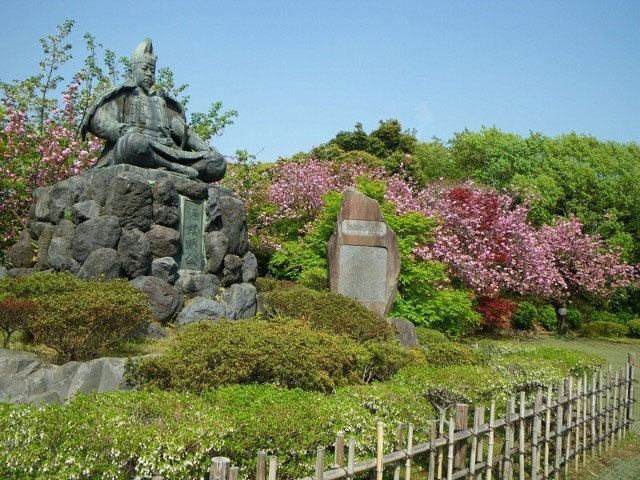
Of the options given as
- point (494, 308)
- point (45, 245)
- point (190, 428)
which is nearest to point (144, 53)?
point (45, 245)

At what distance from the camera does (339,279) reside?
12.1 m

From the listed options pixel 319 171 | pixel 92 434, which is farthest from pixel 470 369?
pixel 319 171

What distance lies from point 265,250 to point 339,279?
7.67 m

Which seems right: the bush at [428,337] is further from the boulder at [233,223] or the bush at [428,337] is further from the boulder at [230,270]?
the boulder at [233,223]

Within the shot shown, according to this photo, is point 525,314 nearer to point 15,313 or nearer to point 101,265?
point 101,265

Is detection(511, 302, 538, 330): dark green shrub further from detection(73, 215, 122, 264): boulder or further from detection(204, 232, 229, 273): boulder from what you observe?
detection(73, 215, 122, 264): boulder

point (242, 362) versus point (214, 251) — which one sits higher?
point (214, 251)

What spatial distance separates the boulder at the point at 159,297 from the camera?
31.7 feet

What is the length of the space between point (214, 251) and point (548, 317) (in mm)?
17901

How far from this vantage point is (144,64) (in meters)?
12.3

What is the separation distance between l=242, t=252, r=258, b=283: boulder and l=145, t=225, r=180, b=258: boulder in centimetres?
165

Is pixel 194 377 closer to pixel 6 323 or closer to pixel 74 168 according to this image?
pixel 6 323

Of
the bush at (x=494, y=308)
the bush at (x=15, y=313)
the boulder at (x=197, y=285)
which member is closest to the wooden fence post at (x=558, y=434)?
the bush at (x=15, y=313)

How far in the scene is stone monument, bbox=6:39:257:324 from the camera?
10320 millimetres
